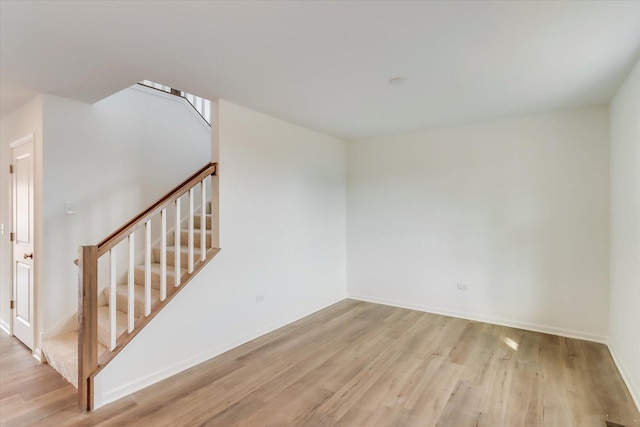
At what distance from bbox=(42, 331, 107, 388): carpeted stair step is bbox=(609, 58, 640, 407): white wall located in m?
3.92

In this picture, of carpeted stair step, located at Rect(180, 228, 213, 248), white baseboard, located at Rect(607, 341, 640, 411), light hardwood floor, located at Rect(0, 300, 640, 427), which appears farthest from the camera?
carpeted stair step, located at Rect(180, 228, 213, 248)

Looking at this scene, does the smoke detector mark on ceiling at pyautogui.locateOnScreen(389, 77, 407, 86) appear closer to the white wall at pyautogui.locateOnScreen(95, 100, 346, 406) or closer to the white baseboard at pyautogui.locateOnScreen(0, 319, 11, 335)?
the white wall at pyautogui.locateOnScreen(95, 100, 346, 406)

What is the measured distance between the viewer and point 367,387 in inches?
96.7

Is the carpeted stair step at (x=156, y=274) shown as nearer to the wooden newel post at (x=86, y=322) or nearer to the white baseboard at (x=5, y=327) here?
the wooden newel post at (x=86, y=322)

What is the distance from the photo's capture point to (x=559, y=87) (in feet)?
9.00

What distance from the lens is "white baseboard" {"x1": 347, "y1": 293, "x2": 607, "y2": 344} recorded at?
10.9 feet

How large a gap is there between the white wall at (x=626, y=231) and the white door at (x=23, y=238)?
4.89 m

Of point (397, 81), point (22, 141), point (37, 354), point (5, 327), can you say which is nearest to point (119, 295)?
point (37, 354)

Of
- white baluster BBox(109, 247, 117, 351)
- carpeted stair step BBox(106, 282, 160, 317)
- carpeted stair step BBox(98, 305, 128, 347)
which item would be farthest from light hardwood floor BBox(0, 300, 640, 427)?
carpeted stair step BBox(106, 282, 160, 317)

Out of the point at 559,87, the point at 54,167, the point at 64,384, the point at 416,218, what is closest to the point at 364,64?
the point at 559,87

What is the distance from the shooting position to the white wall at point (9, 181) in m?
2.87

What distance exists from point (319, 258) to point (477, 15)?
130 inches

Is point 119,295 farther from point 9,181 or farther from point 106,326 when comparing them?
point 9,181

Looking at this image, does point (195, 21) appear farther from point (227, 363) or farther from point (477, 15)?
point (227, 363)
